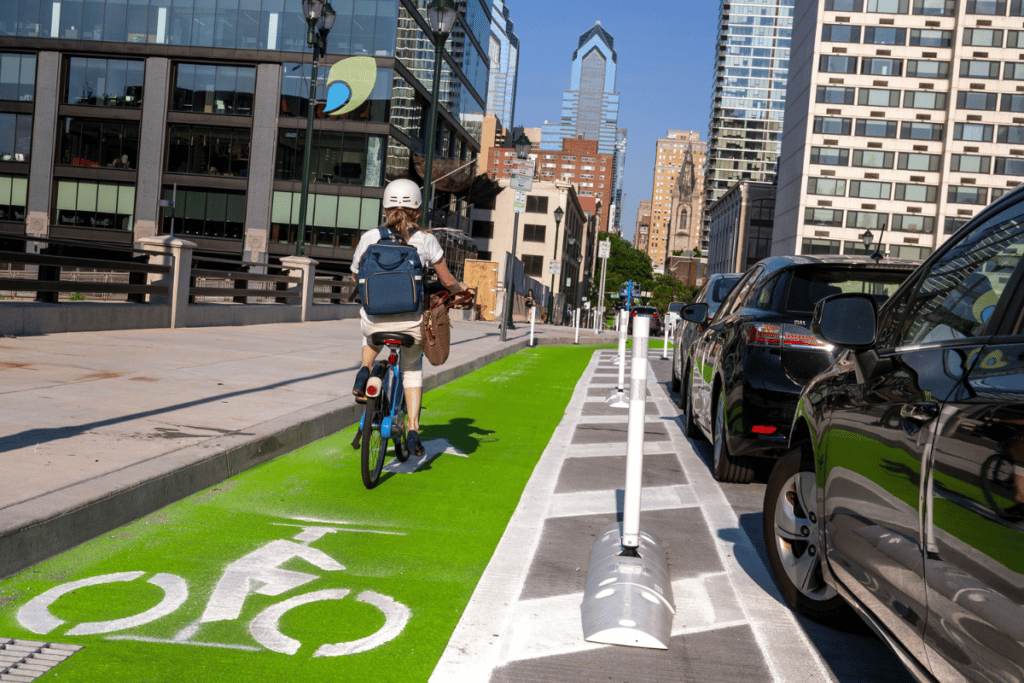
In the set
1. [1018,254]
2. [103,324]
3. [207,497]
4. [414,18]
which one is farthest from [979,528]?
[414,18]

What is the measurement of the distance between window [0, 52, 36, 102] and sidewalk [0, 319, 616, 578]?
4608 cm

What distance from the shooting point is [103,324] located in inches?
558

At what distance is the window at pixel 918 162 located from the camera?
85125 mm

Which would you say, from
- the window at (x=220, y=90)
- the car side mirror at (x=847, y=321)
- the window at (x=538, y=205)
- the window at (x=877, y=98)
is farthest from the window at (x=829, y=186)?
the car side mirror at (x=847, y=321)

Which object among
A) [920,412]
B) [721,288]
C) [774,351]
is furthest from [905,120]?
[920,412]

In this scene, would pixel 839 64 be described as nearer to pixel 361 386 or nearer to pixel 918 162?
pixel 918 162

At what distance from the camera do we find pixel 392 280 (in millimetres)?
6113

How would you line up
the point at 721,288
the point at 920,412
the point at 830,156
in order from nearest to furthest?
1. the point at 920,412
2. the point at 721,288
3. the point at 830,156

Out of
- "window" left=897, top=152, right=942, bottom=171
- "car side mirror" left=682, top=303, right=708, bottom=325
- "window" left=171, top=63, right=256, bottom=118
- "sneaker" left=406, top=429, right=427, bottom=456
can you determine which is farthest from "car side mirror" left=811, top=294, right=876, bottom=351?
"window" left=897, top=152, right=942, bottom=171

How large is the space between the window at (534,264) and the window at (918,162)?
33.7 metres

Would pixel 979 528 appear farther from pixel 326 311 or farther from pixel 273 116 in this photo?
pixel 273 116

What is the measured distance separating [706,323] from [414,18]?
1794 inches

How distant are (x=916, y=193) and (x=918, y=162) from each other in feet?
9.36

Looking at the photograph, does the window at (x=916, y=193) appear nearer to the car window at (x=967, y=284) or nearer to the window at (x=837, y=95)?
the window at (x=837, y=95)
